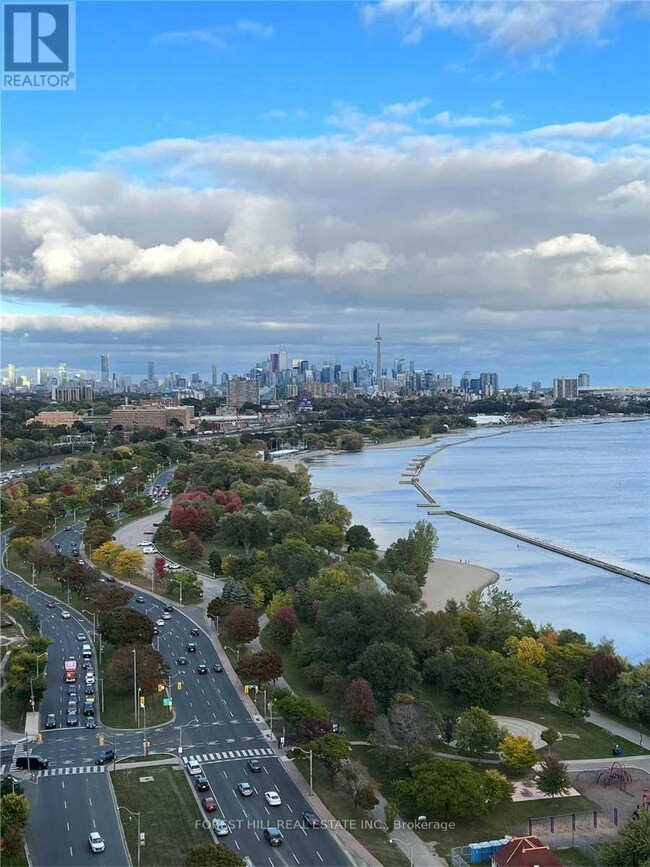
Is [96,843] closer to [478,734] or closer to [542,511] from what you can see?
[478,734]

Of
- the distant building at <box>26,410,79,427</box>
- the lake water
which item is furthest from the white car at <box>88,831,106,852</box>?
the distant building at <box>26,410,79,427</box>

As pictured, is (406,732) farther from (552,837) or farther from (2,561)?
(2,561)

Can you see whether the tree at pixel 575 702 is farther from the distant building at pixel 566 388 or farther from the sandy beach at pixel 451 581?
the distant building at pixel 566 388

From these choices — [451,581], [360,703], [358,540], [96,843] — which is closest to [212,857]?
[96,843]

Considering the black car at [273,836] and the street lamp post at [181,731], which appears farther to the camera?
the street lamp post at [181,731]

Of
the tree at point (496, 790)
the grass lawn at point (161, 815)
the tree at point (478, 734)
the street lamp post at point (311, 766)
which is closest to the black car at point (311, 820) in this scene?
the street lamp post at point (311, 766)
